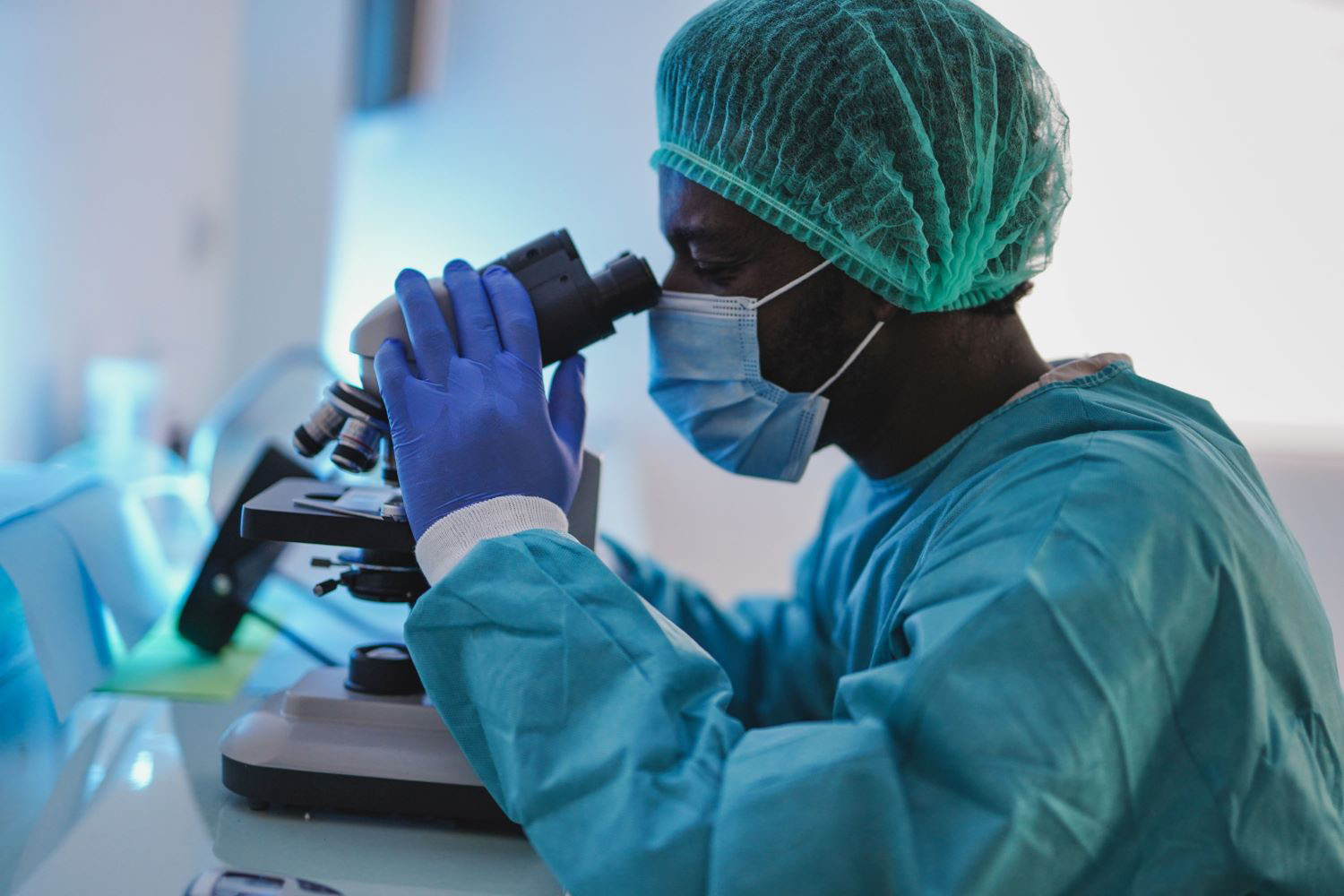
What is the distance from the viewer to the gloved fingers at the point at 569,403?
89 centimetres

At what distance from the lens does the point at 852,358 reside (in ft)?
3.17

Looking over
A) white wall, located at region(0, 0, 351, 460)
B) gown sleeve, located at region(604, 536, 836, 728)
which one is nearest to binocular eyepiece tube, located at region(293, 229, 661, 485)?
gown sleeve, located at region(604, 536, 836, 728)

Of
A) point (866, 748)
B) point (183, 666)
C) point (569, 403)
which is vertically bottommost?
point (183, 666)

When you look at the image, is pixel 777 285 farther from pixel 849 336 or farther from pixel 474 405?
pixel 474 405

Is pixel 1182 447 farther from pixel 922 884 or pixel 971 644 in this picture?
pixel 922 884

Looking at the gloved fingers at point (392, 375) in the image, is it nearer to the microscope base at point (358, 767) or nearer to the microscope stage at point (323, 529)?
the microscope stage at point (323, 529)

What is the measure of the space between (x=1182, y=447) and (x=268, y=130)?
2.15m

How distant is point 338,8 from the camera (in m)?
2.28

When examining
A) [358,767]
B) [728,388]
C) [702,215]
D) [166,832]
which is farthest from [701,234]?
[166,832]

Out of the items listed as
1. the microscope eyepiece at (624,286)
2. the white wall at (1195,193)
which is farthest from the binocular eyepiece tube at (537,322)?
the white wall at (1195,193)

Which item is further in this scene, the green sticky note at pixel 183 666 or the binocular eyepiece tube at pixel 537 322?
the green sticky note at pixel 183 666

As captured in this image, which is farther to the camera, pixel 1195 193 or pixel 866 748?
pixel 1195 193

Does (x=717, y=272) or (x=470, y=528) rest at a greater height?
(x=717, y=272)

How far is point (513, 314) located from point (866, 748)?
48 centimetres
